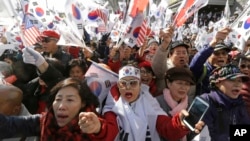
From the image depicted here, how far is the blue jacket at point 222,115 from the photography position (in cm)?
280

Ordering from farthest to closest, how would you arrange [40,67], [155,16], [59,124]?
[155,16] < [40,67] < [59,124]

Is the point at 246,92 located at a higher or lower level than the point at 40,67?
lower

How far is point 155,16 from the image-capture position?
6625mm

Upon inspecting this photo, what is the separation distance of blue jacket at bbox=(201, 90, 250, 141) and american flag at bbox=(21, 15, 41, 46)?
2.24 m

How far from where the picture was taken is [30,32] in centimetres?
432

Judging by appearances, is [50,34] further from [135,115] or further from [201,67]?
[135,115]

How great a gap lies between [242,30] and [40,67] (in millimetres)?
2707

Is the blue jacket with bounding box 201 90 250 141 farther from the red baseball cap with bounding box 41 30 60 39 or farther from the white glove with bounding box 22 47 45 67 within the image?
the red baseball cap with bounding box 41 30 60 39

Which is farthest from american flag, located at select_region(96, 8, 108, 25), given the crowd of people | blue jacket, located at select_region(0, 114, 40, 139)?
blue jacket, located at select_region(0, 114, 40, 139)

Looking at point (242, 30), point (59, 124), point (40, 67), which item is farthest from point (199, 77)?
point (59, 124)

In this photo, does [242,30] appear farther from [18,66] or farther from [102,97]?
[18,66]

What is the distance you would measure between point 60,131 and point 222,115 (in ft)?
4.43

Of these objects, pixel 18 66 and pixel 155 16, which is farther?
pixel 155 16

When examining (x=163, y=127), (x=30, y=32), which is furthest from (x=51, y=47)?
(x=163, y=127)
